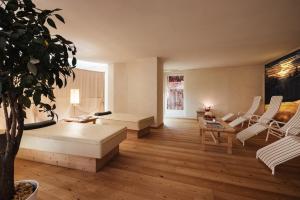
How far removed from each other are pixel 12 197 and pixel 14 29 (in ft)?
3.93

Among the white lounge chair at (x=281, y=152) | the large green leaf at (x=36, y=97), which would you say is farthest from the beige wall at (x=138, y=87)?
the large green leaf at (x=36, y=97)

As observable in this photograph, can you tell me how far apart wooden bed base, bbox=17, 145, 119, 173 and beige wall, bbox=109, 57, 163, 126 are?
113 inches

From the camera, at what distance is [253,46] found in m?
3.84

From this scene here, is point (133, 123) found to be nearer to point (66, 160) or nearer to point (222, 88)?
point (66, 160)

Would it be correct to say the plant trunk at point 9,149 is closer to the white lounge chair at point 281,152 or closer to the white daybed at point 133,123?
the white daybed at point 133,123

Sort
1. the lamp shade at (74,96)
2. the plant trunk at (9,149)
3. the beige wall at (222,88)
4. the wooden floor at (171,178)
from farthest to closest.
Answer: the beige wall at (222,88), the lamp shade at (74,96), the wooden floor at (171,178), the plant trunk at (9,149)

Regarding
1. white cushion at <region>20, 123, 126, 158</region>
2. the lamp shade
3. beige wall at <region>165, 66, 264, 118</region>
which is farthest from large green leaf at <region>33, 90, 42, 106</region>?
beige wall at <region>165, 66, 264, 118</region>

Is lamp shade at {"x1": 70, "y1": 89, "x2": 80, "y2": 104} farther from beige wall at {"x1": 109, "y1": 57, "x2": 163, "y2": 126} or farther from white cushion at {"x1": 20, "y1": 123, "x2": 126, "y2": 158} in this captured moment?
white cushion at {"x1": 20, "y1": 123, "x2": 126, "y2": 158}

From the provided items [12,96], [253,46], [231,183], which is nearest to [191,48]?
[253,46]

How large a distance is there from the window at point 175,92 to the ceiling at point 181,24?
357 cm

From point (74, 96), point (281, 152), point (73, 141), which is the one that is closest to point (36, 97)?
point (73, 141)

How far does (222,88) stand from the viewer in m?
6.68

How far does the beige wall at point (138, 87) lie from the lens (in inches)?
199

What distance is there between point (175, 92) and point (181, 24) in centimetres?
521
